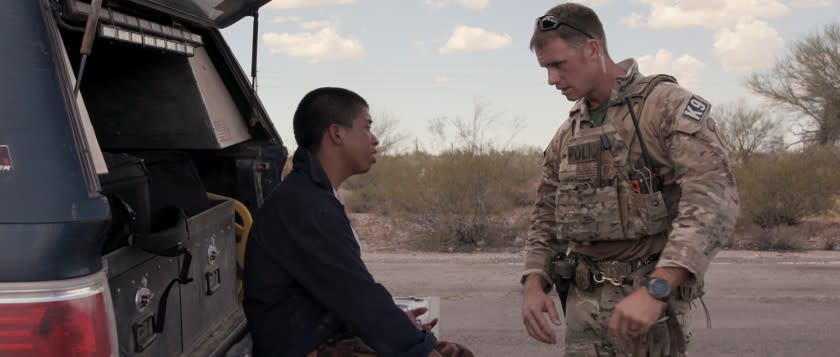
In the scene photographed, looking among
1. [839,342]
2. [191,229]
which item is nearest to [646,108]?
[191,229]

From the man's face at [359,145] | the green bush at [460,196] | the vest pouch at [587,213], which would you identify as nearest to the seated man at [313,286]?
the man's face at [359,145]

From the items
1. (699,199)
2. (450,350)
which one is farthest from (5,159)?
(699,199)

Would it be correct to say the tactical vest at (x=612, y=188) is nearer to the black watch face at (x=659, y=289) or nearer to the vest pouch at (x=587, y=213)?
the vest pouch at (x=587, y=213)

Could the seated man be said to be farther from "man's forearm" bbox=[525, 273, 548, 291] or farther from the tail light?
the tail light

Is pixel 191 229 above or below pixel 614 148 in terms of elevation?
below

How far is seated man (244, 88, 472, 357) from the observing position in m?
2.35

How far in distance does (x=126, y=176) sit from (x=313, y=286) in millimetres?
594

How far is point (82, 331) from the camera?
168cm

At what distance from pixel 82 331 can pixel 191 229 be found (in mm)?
1000

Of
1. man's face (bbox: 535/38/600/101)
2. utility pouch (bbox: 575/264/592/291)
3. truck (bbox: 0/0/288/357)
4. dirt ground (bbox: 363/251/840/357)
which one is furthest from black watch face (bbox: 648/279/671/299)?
dirt ground (bbox: 363/251/840/357)

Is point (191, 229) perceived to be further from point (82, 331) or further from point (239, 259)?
point (82, 331)

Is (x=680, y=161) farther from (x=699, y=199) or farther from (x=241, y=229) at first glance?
(x=241, y=229)

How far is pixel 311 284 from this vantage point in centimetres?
238

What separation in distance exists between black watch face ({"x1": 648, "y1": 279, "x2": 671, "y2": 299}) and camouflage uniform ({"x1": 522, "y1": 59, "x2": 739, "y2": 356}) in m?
0.07
